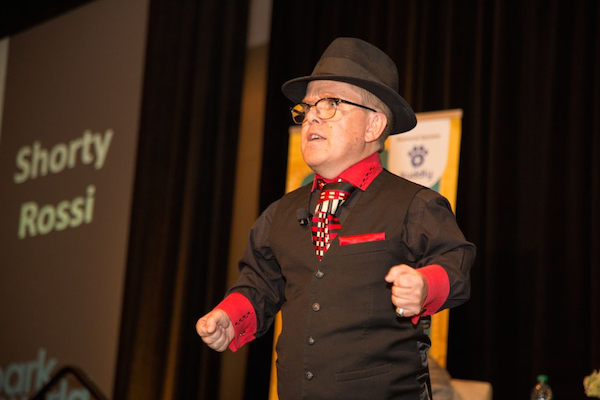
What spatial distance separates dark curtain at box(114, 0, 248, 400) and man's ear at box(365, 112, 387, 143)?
133 inches

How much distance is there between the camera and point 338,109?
1.98m

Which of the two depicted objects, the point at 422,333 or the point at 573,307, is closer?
the point at 422,333

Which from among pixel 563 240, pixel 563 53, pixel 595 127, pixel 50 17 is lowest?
pixel 563 240

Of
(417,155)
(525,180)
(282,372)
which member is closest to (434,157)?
(417,155)

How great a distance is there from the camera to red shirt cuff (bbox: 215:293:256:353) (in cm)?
185

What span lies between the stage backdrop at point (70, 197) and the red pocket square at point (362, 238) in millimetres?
4477

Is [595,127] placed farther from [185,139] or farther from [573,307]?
[185,139]

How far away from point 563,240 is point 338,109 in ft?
7.52

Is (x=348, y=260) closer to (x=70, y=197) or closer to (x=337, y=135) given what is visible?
(x=337, y=135)

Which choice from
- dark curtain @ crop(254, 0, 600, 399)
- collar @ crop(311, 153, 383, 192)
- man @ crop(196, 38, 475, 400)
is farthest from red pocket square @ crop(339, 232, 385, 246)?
dark curtain @ crop(254, 0, 600, 399)

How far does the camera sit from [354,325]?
1.74 meters

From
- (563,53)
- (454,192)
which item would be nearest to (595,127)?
(563,53)

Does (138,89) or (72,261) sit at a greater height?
(138,89)

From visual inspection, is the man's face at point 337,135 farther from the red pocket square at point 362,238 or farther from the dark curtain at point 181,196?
the dark curtain at point 181,196
